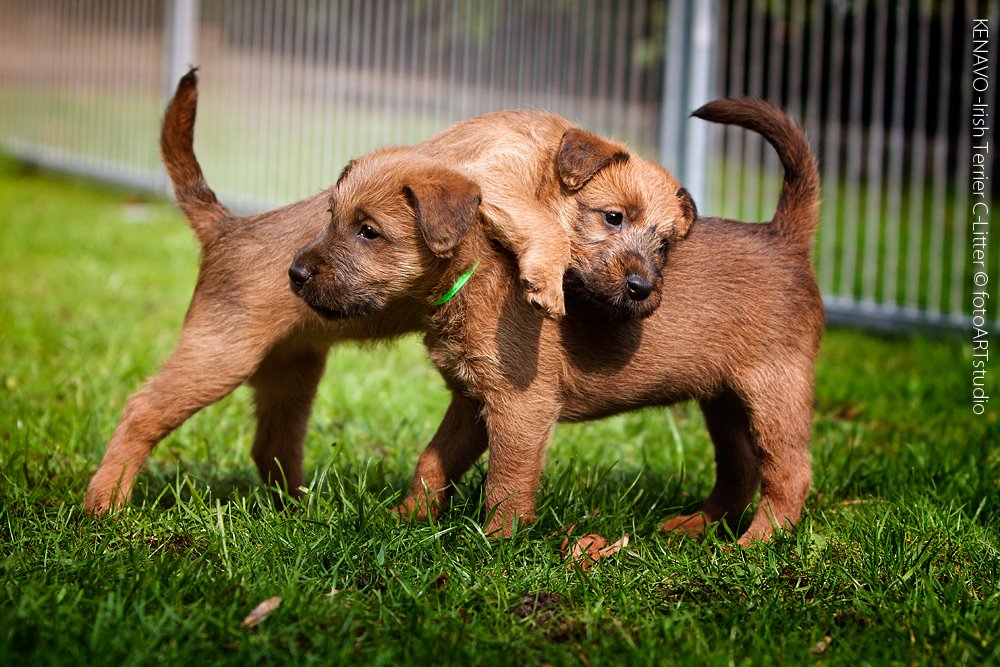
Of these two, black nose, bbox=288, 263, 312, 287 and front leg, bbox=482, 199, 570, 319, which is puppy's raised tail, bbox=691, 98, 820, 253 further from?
black nose, bbox=288, 263, 312, 287

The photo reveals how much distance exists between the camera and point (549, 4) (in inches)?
336

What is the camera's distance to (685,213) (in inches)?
149

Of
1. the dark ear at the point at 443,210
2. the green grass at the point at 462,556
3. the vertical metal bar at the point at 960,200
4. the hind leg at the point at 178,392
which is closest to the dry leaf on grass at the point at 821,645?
the green grass at the point at 462,556

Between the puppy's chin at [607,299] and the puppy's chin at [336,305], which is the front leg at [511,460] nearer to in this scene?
the puppy's chin at [607,299]

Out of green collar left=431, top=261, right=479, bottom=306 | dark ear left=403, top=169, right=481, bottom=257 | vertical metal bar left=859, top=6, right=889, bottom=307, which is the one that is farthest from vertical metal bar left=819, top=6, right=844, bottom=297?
dark ear left=403, top=169, right=481, bottom=257

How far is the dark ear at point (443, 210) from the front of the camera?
10.7 feet

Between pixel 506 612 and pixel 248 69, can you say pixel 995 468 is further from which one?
pixel 248 69

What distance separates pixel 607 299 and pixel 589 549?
760 mm

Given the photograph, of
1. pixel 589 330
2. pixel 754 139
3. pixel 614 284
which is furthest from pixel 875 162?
pixel 614 284

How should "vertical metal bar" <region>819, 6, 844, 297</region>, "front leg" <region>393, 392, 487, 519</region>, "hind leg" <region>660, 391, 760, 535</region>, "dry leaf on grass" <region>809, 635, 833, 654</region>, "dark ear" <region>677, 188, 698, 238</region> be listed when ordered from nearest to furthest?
"dry leaf on grass" <region>809, 635, 833, 654</region> → "front leg" <region>393, 392, 487, 519</region> → "dark ear" <region>677, 188, 698, 238</region> → "hind leg" <region>660, 391, 760, 535</region> → "vertical metal bar" <region>819, 6, 844, 297</region>

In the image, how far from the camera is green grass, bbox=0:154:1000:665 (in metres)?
2.74

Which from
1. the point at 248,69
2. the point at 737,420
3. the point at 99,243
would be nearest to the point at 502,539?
the point at 737,420

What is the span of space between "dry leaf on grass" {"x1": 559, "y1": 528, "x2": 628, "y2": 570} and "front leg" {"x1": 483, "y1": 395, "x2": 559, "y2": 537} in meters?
0.16

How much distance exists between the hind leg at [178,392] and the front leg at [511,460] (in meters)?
0.83
